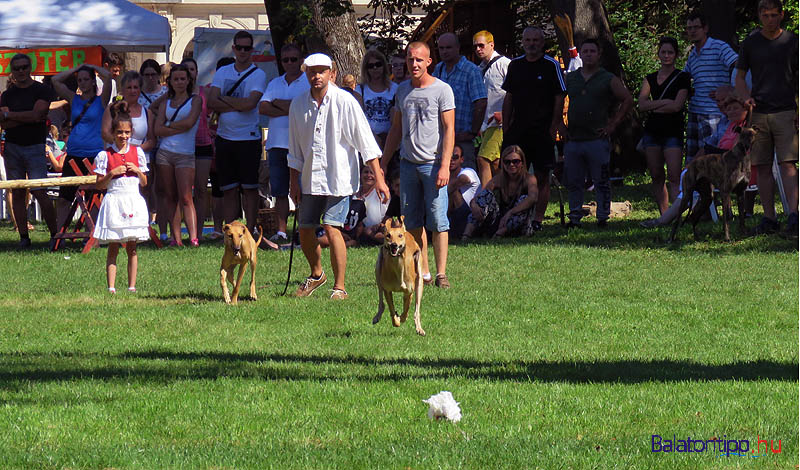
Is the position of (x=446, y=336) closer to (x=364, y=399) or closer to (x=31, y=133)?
(x=364, y=399)

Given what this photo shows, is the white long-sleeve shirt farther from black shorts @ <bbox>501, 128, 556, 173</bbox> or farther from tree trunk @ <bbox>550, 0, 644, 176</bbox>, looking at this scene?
tree trunk @ <bbox>550, 0, 644, 176</bbox>

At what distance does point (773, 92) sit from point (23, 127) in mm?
8827

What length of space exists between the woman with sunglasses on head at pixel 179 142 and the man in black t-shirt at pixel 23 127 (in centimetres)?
199

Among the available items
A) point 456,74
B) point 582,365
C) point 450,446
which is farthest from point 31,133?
point 450,446

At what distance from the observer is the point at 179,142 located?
45.7ft

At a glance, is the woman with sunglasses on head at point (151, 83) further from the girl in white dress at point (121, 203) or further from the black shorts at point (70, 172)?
the girl in white dress at point (121, 203)

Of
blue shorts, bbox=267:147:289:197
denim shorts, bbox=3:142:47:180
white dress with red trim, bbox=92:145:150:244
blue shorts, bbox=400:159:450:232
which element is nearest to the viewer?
blue shorts, bbox=400:159:450:232

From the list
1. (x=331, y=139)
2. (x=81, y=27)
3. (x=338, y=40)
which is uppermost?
(x=81, y=27)

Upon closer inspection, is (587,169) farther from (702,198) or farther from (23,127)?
(23,127)

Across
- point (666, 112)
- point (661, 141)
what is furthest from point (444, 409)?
point (661, 141)

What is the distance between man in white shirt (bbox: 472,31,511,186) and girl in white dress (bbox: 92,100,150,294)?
5133 mm

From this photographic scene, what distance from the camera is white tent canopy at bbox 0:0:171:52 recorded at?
18.4 metres

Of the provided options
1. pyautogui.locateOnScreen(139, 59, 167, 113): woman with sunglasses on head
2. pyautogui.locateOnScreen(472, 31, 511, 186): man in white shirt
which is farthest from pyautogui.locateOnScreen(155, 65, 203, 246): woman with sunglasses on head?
pyautogui.locateOnScreen(472, 31, 511, 186): man in white shirt

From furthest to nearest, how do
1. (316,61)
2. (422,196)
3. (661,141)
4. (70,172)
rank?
(70,172) < (661,141) < (422,196) < (316,61)
